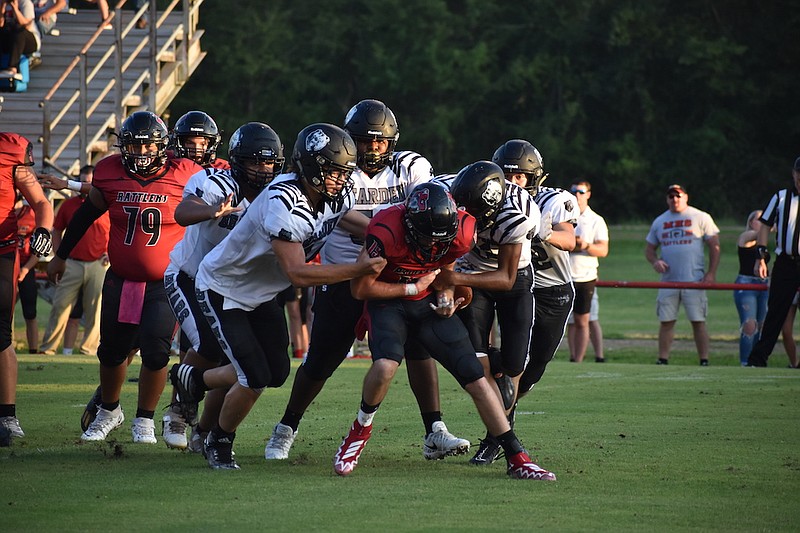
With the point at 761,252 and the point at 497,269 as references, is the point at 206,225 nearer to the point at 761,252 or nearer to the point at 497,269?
the point at 497,269

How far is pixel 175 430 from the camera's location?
A: 6.60m

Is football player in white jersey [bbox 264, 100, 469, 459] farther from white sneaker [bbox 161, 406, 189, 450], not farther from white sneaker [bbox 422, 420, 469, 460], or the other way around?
white sneaker [bbox 161, 406, 189, 450]

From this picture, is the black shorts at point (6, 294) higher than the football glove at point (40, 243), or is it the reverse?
the football glove at point (40, 243)

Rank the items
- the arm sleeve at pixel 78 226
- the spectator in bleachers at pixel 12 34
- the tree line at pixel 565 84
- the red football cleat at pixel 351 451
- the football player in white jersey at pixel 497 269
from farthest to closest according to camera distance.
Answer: the tree line at pixel 565 84 → the spectator in bleachers at pixel 12 34 → the arm sleeve at pixel 78 226 → the football player in white jersey at pixel 497 269 → the red football cleat at pixel 351 451

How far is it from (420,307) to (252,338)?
0.84 meters

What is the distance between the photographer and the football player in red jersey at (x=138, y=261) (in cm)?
679

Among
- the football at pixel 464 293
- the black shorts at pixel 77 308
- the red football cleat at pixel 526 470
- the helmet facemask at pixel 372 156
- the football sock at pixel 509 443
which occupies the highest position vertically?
the helmet facemask at pixel 372 156

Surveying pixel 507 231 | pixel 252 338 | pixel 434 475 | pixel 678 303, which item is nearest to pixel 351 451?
pixel 434 475

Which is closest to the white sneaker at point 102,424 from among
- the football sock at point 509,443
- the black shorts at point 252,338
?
the black shorts at point 252,338

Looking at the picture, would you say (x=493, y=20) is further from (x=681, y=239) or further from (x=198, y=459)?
(x=198, y=459)

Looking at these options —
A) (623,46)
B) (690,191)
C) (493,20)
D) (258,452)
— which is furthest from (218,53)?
(258,452)

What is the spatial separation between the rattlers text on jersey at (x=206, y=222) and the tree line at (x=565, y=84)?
32.6 m

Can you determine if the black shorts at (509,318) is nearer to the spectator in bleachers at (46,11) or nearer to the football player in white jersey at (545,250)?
the football player in white jersey at (545,250)

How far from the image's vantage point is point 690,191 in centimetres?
3922
